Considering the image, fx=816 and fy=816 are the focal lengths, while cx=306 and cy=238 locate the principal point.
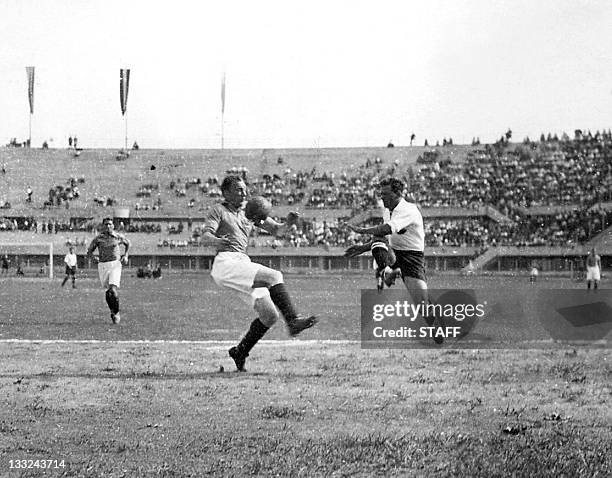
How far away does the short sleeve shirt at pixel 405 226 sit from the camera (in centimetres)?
646

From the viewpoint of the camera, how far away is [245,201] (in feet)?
17.6

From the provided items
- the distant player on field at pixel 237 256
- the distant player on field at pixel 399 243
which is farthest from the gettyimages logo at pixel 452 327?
the distant player on field at pixel 237 256

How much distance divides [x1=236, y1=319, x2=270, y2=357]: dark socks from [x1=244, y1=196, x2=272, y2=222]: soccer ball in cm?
134

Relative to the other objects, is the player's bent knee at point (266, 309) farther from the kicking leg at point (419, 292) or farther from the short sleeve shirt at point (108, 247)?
the short sleeve shirt at point (108, 247)

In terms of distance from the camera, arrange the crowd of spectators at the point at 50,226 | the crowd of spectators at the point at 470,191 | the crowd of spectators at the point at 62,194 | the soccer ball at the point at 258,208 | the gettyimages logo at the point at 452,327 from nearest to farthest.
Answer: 1. the soccer ball at the point at 258,208
2. the gettyimages logo at the point at 452,327
3. the crowd of spectators at the point at 470,191
4. the crowd of spectators at the point at 50,226
5. the crowd of spectators at the point at 62,194

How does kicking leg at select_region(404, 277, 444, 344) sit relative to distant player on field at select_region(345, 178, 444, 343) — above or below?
below

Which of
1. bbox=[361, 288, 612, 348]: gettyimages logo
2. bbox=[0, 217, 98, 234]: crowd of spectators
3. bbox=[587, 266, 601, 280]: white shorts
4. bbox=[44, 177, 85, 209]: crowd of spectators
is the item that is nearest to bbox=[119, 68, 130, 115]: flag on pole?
bbox=[361, 288, 612, 348]: gettyimages logo

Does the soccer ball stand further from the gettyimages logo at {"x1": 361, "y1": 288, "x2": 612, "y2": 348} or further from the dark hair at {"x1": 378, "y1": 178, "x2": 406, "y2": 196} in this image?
the dark hair at {"x1": 378, "y1": 178, "x2": 406, "y2": 196}

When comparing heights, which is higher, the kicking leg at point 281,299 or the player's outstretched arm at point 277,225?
the player's outstretched arm at point 277,225

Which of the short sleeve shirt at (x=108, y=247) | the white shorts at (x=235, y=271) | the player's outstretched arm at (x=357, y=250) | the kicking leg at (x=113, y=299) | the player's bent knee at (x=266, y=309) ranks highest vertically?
the player's outstretched arm at (x=357, y=250)

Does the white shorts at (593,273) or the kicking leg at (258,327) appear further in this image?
the white shorts at (593,273)

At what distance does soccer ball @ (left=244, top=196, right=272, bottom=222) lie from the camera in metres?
4.84

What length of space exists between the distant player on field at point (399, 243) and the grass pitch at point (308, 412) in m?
0.61

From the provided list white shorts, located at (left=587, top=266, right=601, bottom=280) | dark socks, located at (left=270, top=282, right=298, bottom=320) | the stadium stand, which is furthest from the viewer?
the stadium stand
